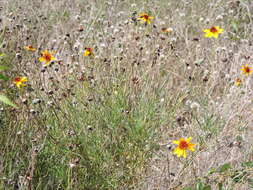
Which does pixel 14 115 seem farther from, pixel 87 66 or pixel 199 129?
pixel 199 129

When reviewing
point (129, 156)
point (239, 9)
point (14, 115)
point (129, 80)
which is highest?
point (239, 9)

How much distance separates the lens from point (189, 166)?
177 centimetres

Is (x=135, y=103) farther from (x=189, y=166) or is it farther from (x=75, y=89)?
(x=189, y=166)

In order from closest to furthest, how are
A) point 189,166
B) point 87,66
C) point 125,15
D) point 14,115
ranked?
point 189,166, point 14,115, point 87,66, point 125,15

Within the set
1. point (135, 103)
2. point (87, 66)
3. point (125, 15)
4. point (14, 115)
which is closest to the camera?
point (14, 115)

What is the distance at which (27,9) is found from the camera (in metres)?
4.22

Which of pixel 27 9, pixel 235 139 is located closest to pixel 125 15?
pixel 27 9

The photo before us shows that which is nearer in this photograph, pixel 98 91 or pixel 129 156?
pixel 129 156

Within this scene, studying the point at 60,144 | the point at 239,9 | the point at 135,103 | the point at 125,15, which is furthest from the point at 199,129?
the point at 239,9

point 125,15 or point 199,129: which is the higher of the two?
point 125,15

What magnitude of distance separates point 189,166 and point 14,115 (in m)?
1.07

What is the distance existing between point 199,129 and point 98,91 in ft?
2.20

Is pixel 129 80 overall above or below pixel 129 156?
above

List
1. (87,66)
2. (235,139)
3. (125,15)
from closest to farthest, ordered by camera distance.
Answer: (235,139) < (87,66) < (125,15)
